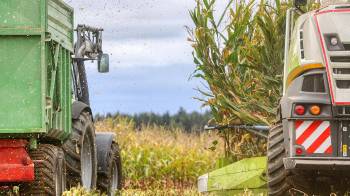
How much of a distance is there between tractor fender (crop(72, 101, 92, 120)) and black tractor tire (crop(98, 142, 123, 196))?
1.23 meters

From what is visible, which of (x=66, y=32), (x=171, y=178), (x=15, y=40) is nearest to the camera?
(x=15, y=40)

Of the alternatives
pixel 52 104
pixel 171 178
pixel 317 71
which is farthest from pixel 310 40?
pixel 171 178

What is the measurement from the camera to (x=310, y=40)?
33.7 feet

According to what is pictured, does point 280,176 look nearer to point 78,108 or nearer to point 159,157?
point 78,108

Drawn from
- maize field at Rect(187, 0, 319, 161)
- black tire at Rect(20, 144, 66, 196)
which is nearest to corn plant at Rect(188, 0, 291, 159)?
maize field at Rect(187, 0, 319, 161)

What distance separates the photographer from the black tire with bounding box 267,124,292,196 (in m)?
10.3

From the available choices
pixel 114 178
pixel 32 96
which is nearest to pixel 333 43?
pixel 32 96

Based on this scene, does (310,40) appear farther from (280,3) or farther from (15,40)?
(280,3)

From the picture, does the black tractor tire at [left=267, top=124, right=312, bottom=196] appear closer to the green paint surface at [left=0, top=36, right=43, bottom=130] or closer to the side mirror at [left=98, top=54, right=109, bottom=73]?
the green paint surface at [left=0, top=36, right=43, bottom=130]

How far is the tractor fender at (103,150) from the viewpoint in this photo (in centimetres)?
1498

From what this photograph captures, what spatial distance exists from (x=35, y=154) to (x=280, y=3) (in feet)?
17.6

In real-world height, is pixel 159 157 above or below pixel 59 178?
below

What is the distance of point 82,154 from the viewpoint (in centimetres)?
1387

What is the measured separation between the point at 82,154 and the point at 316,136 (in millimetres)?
4738
